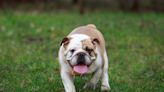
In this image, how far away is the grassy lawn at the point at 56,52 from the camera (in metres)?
6.60

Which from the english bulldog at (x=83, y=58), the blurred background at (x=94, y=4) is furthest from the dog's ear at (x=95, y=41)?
the blurred background at (x=94, y=4)

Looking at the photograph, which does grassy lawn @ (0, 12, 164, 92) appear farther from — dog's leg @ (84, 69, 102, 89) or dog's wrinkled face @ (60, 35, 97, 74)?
dog's wrinkled face @ (60, 35, 97, 74)

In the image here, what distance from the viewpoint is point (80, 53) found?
5262 millimetres

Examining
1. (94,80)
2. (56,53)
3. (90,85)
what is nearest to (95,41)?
(94,80)

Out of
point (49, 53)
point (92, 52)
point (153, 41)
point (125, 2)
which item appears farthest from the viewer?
point (125, 2)

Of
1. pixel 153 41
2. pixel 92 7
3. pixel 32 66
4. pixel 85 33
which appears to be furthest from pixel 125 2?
pixel 85 33

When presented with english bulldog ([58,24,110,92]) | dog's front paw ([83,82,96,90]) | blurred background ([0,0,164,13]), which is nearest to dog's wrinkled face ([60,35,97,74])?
english bulldog ([58,24,110,92])

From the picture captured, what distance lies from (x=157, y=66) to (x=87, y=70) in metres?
2.84

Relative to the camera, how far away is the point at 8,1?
65.4 feet

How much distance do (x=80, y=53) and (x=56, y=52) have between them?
163 inches

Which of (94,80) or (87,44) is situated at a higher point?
(87,44)

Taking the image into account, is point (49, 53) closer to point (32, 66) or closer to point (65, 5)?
point (32, 66)

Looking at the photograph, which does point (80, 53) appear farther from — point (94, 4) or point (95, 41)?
point (94, 4)

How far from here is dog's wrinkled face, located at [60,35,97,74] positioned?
531cm
